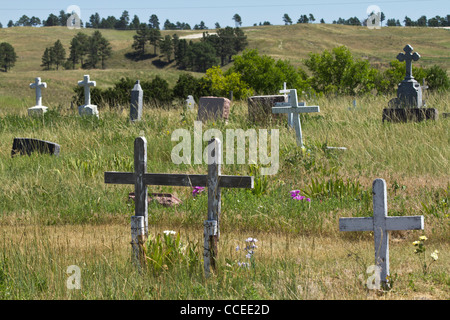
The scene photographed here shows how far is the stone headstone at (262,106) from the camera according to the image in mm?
13055

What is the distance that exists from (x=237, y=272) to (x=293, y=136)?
6.58 meters

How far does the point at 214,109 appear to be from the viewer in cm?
1345

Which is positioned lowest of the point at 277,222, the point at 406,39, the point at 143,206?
the point at 277,222

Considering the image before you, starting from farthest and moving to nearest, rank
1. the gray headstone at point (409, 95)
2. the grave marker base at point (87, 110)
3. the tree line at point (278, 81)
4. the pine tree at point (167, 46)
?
the pine tree at point (167, 46) < the tree line at point (278, 81) < the grave marker base at point (87, 110) < the gray headstone at point (409, 95)

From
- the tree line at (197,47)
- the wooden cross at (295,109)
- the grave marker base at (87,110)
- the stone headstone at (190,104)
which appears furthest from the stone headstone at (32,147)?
the tree line at (197,47)

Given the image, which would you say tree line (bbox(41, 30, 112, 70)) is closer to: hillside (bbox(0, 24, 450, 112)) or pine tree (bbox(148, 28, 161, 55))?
hillside (bbox(0, 24, 450, 112))

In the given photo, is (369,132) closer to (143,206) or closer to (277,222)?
(277,222)

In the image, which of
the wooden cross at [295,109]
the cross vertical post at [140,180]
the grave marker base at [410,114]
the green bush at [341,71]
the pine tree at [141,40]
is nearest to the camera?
the cross vertical post at [140,180]

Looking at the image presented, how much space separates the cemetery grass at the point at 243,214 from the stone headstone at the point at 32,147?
24 cm

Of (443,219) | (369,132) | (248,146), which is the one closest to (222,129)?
(248,146)

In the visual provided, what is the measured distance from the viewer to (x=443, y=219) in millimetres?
6703

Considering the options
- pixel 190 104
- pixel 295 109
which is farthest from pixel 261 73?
pixel 295 109

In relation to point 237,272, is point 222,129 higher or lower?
higher

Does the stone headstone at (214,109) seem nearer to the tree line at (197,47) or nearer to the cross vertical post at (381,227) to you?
the cross vertical post at (381,227)
